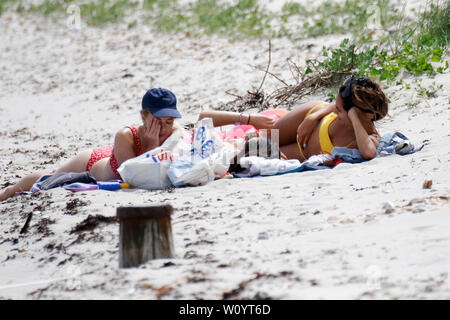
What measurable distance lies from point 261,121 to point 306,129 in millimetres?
389

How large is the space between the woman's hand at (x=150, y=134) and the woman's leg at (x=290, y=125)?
1064mm

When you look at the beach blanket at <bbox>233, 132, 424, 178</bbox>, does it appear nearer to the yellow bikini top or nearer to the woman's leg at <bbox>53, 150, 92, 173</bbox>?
the yellow bikini top

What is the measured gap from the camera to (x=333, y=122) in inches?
210

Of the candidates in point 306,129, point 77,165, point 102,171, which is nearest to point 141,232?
point 102,171

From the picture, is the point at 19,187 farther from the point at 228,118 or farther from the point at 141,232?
the point at 141,232

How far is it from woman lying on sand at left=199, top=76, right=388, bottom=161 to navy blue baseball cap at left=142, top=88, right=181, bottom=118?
1.41 feet

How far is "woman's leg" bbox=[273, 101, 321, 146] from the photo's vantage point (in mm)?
5559

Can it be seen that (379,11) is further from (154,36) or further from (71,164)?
(71,164)

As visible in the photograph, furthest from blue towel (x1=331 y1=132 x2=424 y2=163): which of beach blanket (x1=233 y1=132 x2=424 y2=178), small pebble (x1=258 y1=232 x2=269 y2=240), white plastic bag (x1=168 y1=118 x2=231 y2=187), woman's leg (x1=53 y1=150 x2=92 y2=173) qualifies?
woman's leg (x1=53 y1=150 x2=92 y2=173)

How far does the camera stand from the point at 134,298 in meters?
2.95

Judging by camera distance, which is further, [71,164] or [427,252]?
[71,164]

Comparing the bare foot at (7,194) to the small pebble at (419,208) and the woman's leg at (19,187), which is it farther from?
the small pebble at (419,208)

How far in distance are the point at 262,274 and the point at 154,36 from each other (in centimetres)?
929
